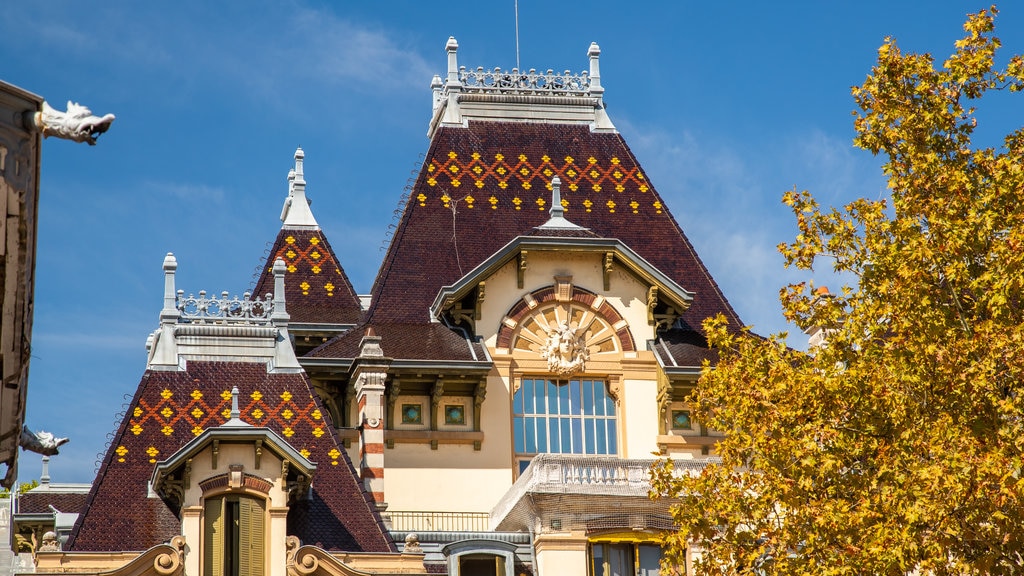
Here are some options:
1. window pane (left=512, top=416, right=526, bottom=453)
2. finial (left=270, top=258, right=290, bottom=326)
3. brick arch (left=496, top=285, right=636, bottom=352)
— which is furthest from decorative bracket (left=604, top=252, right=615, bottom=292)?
finial (left=270, top=258, right=290, bottom=326)

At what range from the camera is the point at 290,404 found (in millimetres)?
38031

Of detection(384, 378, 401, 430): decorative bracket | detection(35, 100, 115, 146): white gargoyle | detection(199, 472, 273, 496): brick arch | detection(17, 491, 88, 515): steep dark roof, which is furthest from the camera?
detection(17, 491, 88, 515): steep dark roof

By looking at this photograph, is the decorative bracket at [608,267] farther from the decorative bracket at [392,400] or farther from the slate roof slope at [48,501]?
the slate roof slope at [48,501]

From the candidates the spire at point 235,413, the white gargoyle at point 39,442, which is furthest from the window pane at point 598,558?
the white gargoyle at point 39,442

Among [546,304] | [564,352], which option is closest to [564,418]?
[564,352]

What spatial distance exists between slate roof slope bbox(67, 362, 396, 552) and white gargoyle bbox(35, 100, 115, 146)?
21309 millimetres

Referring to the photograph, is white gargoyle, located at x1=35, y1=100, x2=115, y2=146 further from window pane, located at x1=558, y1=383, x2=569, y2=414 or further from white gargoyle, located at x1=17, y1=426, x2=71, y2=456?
window pane, located at x1=558, y1=383, x2=569, y2=414

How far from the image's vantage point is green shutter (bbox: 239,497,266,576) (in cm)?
3428

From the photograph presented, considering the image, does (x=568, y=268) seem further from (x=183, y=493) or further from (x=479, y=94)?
(x=183, y=493)

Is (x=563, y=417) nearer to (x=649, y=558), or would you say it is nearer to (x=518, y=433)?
(x=518, y=433)

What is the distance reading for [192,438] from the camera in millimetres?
36938

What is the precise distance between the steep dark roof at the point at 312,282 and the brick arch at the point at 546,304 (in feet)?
12.9

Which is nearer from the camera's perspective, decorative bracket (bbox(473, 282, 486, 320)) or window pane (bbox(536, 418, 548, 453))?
window pane (bbox(536, 418, 548, 453))

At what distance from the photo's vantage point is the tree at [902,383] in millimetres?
25625
